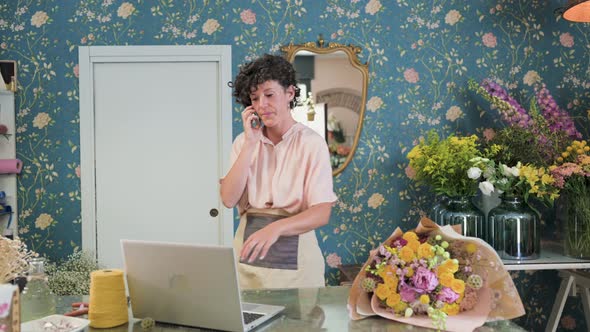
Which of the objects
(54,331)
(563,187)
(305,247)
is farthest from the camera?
(563,187)

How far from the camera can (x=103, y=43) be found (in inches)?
144

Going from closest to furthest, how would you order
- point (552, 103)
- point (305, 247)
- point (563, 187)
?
point (305, 247) < point (563, 187) < point (552, 103)

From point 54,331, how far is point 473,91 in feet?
10.3

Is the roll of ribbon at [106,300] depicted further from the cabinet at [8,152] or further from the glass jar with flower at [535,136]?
the cabinet at [8,152]

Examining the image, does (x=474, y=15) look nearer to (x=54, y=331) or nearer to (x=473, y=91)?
(x=473, y=91)

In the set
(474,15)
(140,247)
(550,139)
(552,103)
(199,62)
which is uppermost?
(474,15)

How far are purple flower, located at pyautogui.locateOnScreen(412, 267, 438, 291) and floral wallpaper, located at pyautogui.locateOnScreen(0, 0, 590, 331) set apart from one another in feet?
7.58

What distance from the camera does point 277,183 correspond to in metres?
2.04

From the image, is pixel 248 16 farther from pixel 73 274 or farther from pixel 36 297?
pixel 36 297

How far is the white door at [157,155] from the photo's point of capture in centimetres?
371

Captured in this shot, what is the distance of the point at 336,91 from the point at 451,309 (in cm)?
246

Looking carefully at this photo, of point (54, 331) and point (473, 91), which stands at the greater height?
point (473, 91)

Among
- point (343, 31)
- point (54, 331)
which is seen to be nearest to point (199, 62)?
point (343, 31)

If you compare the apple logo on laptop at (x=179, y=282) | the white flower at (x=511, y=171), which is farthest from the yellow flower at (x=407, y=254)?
the white flower at (x=511, y=171)
